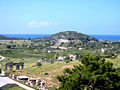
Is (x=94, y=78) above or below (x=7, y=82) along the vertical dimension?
above

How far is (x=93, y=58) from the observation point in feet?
72.0

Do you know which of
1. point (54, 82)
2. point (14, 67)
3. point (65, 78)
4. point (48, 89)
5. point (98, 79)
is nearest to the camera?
point (98, 79)

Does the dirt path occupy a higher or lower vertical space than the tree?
lower

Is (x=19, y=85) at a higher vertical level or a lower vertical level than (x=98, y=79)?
A: lower

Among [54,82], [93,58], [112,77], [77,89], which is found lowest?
[54,82]

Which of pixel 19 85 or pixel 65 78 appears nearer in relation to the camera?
pixel 65 78

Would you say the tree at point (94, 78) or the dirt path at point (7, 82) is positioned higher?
the tree at point (94, 78)

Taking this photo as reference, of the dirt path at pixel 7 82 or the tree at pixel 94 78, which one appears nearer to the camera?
the tree at pixel 94 78

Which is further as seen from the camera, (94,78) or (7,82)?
(7,82)

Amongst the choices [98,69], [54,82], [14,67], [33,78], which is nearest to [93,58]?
[98,69]

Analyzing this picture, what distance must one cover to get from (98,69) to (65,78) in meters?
3.86

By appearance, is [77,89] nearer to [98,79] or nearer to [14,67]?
[98,79]

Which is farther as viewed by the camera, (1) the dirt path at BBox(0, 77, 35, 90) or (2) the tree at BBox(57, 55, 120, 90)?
(1) the dirt path at BBox(0, 77, 35, 90)

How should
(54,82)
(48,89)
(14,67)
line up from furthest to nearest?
1. (14,67)
2. (54,82)
3. (48,89)
